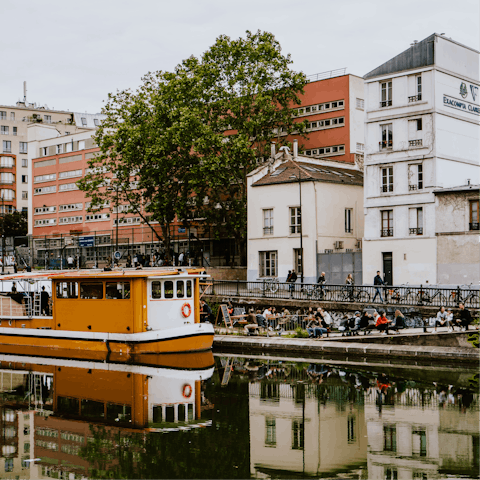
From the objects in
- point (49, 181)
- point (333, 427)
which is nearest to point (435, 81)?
point (333, 427)

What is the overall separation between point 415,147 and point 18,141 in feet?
254

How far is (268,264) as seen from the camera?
48.8 meters

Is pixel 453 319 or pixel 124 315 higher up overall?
pixel 124 315

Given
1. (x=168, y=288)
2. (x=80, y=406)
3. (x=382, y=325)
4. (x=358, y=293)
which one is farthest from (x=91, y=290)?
Result: (x=358, y=293)

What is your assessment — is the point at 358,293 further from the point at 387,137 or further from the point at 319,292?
the point at 387,137

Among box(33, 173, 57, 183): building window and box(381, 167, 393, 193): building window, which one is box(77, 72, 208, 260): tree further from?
box(33, 173, 57, 183): building window

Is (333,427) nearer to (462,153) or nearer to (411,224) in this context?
(411,224)

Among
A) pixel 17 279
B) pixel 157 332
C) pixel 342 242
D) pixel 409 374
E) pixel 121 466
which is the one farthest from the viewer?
pixel 342 242

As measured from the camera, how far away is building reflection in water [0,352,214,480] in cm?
1481

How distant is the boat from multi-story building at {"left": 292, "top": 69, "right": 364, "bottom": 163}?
3081 centimetres

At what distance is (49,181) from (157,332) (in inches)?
2245

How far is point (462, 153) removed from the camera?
145 feet

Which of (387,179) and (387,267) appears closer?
(387,267)

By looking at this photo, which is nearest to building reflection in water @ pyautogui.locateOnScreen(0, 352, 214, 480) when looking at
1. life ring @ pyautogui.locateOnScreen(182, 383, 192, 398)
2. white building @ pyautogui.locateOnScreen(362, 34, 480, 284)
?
life ring @ pyautogui.locateOnScreen(182, 383, 192, 398)
